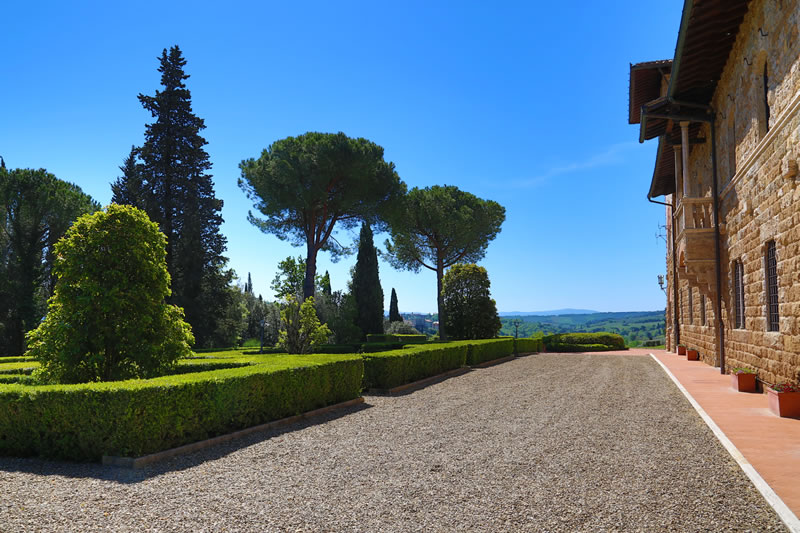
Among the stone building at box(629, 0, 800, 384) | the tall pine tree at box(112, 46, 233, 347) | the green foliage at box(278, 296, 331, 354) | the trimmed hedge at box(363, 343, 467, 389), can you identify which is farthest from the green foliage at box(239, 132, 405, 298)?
the stone building at box(629, 0, 800, 384)

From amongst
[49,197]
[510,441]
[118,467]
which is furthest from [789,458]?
[49,197]

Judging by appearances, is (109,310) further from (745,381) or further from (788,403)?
(745,381)

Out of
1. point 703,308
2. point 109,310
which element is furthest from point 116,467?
point 703,308

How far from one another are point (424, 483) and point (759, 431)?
4.72 meters

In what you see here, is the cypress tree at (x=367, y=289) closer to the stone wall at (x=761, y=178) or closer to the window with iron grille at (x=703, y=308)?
the window with iron grille at (x=703, y=308)

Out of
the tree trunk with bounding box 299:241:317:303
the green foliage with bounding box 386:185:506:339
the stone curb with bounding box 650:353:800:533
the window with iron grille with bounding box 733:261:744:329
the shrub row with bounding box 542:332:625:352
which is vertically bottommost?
the shrub row with bounding box 542:332:625:352

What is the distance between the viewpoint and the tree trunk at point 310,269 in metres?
24.2

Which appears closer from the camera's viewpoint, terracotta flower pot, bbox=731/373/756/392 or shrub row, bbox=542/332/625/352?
terracotta flower pot, bbox=731/373/756/392

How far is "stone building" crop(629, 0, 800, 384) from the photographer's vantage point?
804 centimetres

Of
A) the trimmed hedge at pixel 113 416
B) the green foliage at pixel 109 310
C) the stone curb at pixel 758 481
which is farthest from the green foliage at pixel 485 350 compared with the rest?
the trimmed hedge at pixel 113 416

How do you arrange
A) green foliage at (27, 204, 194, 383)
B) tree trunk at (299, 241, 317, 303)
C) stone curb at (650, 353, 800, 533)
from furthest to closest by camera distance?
tree trunk at (299, 241, 317, 303) < green foliage at (27, 204, 194, 383) < stone curb at (650, 353, 800, 533)

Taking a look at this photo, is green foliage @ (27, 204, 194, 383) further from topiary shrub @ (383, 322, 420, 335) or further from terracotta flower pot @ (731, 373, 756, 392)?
topiary shrub @ (383, 322, 420, 335)

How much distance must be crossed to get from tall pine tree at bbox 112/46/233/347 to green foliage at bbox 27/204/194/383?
63.5ft

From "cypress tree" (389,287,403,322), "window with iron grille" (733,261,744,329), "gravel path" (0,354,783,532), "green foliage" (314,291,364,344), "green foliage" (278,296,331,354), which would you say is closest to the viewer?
"gravel path" (0,354,783,532)
